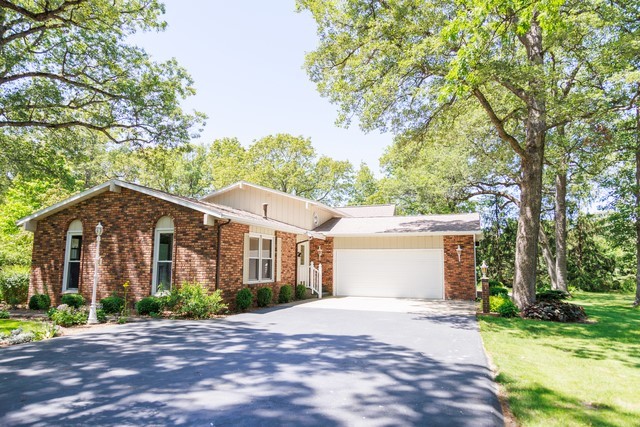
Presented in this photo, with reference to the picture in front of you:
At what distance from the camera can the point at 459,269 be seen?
15516mm

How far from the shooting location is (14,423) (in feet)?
12.2

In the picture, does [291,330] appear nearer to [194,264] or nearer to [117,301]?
[194,264]

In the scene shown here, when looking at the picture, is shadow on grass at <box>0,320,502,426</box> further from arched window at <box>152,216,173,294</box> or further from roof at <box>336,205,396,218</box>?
roof at <box>336,205,396,218</box>

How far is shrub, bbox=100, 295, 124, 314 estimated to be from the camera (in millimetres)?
10820

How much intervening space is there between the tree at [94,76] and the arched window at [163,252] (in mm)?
4929

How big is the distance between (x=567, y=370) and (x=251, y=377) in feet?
15.7

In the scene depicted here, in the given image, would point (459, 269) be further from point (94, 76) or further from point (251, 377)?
point (94, 76)

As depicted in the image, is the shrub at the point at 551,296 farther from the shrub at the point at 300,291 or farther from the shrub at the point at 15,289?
the shrub at the point at 15,289

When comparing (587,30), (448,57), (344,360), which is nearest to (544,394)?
(344,360)

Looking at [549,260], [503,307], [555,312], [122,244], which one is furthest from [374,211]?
[122,244]

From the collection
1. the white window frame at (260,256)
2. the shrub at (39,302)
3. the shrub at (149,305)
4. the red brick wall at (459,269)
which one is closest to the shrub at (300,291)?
the white window frame at (260,256)

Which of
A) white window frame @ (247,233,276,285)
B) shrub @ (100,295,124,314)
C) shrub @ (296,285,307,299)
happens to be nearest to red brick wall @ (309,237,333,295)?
shrub @ (296,285,307,299)

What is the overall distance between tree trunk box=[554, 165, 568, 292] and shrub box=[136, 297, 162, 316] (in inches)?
815

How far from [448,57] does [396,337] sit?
8761mm
